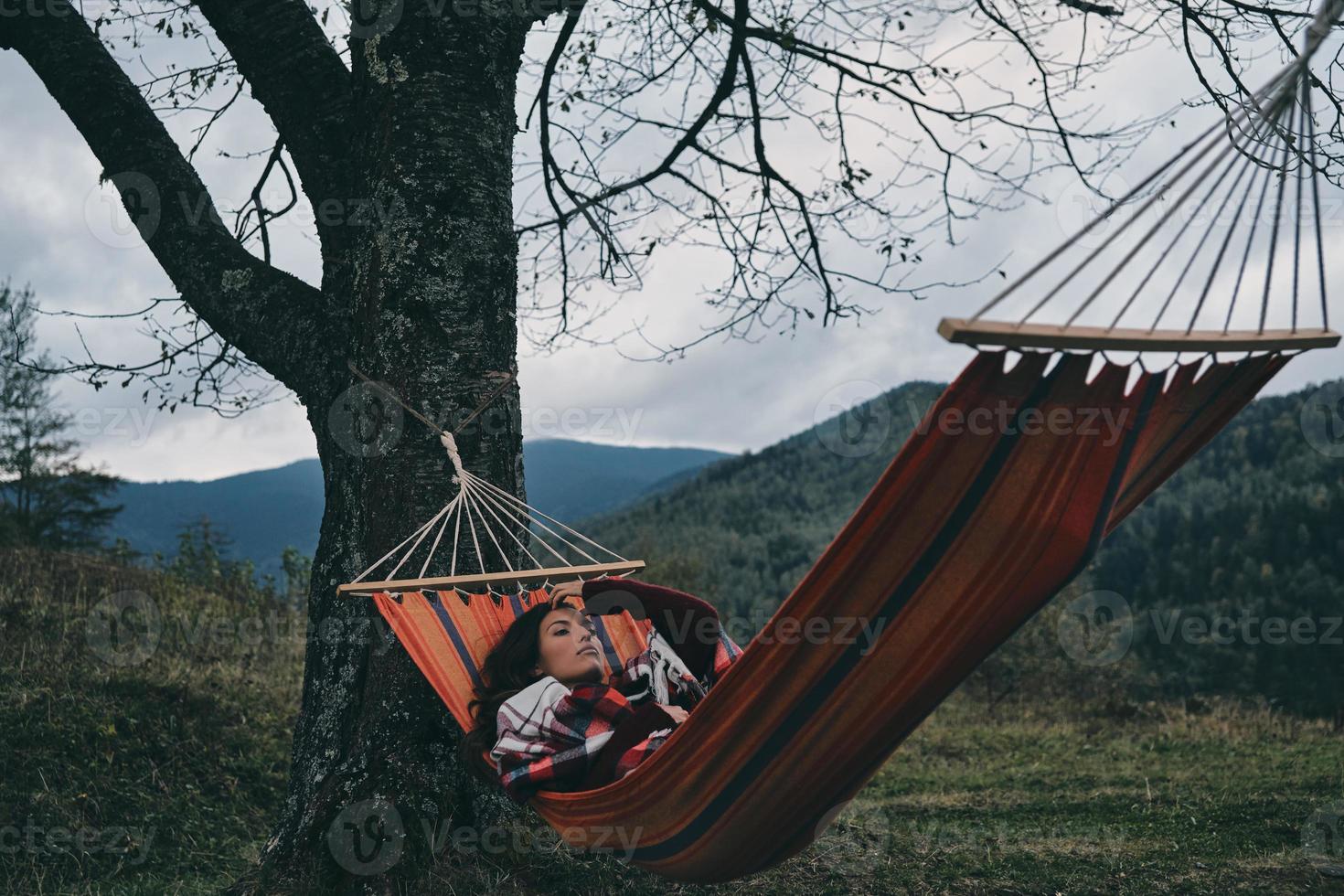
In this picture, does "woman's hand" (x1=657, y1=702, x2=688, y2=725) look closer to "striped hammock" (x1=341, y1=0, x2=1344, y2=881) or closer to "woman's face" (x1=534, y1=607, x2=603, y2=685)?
"woman's face" (x1=534, y1=607, x2=603, y2=685)

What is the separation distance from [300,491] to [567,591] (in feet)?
327

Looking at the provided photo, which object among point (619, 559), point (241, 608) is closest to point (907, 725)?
point (619, 559)

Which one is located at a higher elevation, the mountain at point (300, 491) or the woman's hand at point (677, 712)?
the mountain at point (300, 491)

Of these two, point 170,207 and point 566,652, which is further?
point 170,207

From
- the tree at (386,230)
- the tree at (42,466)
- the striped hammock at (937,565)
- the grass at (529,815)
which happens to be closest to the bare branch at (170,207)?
the tree at (386,230)

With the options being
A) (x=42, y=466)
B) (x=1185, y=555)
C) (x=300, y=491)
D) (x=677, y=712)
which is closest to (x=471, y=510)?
(x=677, y=712)

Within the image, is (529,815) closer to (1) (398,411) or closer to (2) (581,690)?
(2) (581,690)

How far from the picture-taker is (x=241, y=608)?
5727 millimetres

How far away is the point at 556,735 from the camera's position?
2115 mm

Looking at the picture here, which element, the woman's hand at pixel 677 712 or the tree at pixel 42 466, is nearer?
the woman's hand at pixel 677 712

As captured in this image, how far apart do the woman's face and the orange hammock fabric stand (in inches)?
19.5

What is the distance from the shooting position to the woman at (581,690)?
2.06 meters

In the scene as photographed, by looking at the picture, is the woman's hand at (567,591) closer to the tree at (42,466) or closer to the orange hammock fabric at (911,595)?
the orange hammock fabric at (911,595)

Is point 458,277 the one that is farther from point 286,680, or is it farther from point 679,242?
point 286,680
